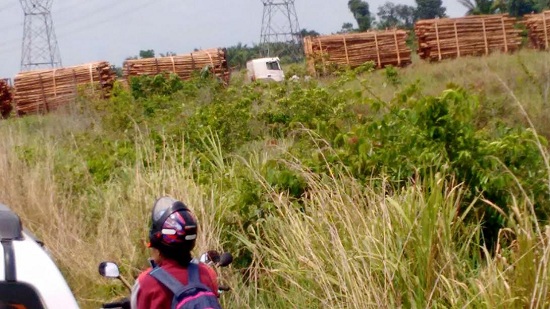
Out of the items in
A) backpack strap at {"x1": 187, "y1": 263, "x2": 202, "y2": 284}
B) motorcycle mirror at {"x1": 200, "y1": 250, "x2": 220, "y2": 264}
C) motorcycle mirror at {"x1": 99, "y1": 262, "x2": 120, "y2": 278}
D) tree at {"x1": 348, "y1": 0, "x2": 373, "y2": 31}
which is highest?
tree at {"x1": 348, "y1": 0, "x2": 373, "y2": 31}

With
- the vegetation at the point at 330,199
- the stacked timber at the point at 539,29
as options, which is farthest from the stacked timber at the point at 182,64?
the vegetation at the point at 330,199

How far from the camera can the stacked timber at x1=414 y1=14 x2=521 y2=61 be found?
33094 mm

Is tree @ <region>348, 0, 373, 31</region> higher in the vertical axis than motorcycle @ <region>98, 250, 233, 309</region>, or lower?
higher

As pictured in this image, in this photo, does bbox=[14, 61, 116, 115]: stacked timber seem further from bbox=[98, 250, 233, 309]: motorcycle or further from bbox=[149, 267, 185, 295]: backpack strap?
bbox=[149, 267, 185, 295]: backpack strap

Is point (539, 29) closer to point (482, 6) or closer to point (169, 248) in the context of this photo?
point (482, 6)

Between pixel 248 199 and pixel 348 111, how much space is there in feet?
12.8

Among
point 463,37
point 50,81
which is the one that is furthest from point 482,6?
point 50,81

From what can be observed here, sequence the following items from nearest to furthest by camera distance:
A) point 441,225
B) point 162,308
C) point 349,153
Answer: point 162,308 → point 441,225 → point 349,153

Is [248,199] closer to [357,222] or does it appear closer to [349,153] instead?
[349,153]

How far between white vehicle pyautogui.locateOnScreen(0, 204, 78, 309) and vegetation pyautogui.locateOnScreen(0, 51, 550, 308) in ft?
6.59

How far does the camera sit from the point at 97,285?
812 cm

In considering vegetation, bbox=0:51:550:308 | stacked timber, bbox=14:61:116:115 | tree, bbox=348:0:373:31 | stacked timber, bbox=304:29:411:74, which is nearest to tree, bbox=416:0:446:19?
tree, bbox=348:0:373:31

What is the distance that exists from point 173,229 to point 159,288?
12.4 inches

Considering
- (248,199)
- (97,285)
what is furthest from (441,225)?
(97,285)
